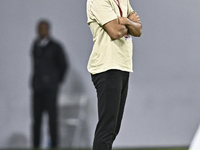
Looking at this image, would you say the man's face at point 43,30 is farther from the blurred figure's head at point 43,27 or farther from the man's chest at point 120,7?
the man's chest at point 120,7

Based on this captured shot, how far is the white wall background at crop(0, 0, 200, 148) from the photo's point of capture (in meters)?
3.53

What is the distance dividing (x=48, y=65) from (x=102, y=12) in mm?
1742

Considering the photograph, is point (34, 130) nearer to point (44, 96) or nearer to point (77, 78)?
point (44, 96)

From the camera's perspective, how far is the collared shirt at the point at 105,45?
5.85 feet

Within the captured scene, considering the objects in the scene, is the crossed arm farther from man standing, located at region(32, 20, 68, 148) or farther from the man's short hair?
the man's short hair

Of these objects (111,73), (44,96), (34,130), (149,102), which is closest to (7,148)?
(34,130)

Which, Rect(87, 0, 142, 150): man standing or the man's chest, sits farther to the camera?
the man's chest

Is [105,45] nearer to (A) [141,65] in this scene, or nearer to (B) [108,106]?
(B) [108,106]

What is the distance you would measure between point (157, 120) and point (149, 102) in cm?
20

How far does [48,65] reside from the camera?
3.45 meters

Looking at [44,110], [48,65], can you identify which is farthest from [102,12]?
[44,110]

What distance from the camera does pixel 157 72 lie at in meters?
3.57

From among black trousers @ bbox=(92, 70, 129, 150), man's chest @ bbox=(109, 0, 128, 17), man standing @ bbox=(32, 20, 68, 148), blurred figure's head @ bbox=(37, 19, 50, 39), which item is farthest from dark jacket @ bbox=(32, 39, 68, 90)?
black trousers @ bbox=(92, 70, 129, 150)

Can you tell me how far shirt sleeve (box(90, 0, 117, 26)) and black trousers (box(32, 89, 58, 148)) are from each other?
5.79 ft
